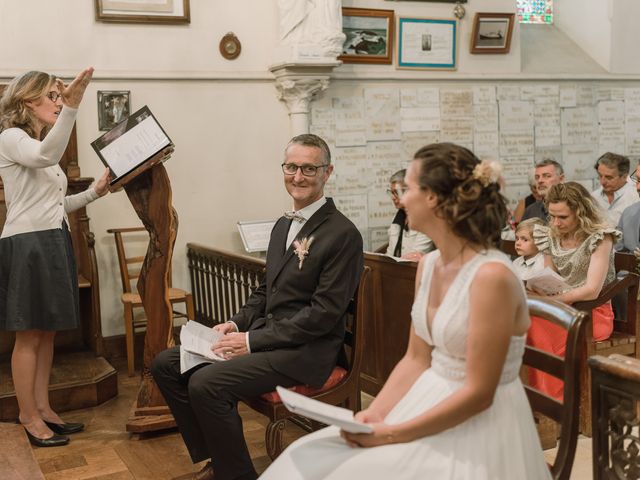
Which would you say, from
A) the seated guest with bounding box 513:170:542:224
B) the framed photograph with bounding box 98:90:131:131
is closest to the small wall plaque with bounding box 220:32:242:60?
the framed photograph with bounding box 98:90:131:131

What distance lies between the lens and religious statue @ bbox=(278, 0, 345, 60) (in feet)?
20.0


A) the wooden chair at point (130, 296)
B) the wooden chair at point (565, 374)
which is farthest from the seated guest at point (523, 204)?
the wooden chair at point (565, 374)

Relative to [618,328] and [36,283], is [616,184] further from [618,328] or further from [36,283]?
[36,283]

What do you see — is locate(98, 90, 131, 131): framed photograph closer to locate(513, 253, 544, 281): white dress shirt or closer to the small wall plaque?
the small wall plaque

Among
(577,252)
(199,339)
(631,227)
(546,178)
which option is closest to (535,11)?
(546,178)

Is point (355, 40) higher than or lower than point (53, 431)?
higher

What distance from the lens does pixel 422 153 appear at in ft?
6.78

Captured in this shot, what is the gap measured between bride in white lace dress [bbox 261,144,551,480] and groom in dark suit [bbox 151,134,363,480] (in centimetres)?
100

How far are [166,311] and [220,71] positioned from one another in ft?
8.58

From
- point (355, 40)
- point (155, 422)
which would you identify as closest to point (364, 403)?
point (155, 422)

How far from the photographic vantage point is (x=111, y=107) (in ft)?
19.2

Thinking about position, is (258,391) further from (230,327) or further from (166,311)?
(166,311)

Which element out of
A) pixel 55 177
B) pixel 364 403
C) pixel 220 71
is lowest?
pixel 364 403

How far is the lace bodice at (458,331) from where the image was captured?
6.55 ft
